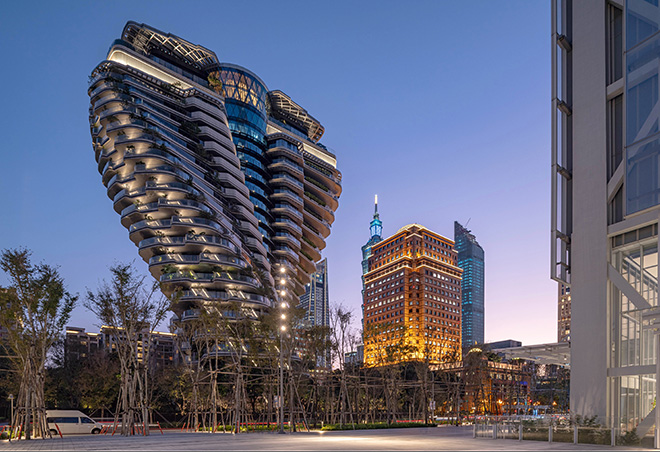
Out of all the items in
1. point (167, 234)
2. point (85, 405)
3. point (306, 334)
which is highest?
point (167, 234)

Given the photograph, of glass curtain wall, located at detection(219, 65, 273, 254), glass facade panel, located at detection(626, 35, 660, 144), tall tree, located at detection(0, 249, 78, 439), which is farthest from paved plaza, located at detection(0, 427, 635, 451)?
glass curtain wall, located at detection(219, 65, 273, 254)

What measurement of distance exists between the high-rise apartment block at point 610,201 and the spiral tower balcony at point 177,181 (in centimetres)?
5233

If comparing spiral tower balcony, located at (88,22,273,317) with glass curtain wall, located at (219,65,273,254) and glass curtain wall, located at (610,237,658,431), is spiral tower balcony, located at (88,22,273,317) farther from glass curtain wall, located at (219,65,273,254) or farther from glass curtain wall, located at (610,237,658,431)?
glass curtain wall, located at (610,237,658,431)

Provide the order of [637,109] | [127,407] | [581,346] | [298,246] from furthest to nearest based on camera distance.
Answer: [298,246], [127,407], [581,346], [637,109]

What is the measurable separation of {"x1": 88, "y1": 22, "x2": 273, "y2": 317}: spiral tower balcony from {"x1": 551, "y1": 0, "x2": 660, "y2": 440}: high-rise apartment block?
52.3 meters

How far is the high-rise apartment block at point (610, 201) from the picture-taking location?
2664 cm

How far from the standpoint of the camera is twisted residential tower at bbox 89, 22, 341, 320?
85938 millimetres

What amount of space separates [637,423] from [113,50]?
314 ft

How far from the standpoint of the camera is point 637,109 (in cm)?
2720

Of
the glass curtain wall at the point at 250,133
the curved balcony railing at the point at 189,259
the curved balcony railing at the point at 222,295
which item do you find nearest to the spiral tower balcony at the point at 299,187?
the glass curtain wall at the point at 250,133

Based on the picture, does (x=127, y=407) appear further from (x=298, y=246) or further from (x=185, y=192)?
(x=298, y=246)

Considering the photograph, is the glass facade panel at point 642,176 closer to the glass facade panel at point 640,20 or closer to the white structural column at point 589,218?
the glass facade panel at point 640,20

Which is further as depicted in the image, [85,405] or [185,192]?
[185,192]

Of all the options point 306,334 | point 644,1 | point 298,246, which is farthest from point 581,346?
point 298,246
